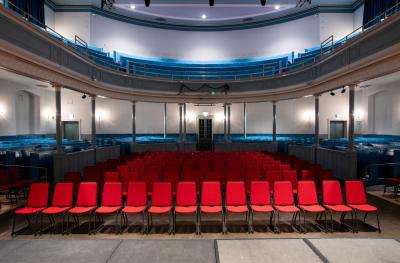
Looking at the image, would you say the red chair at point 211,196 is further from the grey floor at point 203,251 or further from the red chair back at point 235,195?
the grey floor at point 203,251

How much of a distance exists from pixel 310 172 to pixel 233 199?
289 centimetres

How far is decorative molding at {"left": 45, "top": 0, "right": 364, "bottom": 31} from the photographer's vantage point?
17344 millimetres

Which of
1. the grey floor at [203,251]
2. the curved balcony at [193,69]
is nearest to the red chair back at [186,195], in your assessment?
the grey floor at [203,251]

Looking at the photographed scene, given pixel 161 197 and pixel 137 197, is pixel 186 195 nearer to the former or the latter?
pixel 161 197

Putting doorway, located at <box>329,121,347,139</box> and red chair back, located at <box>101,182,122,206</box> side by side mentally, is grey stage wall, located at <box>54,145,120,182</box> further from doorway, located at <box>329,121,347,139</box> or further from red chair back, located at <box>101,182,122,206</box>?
doorway, located at <box>329,121,347,139</box>

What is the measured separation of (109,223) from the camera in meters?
5.44

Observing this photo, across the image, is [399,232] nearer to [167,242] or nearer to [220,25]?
[167,242]

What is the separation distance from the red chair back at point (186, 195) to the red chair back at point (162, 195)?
0.20m

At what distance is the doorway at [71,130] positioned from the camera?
1755cm

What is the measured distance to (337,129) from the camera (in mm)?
17531

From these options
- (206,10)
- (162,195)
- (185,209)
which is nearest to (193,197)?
(185,209)

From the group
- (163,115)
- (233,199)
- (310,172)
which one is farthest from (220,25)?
(233,199)

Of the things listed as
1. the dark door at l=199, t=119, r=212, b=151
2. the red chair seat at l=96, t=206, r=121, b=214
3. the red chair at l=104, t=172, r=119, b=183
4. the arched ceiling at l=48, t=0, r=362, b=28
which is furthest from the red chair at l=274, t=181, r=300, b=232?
the arched ceiling at l=48, t=0, r=362, b=28

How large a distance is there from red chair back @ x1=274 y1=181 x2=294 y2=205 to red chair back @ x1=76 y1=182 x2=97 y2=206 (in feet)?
13.2
